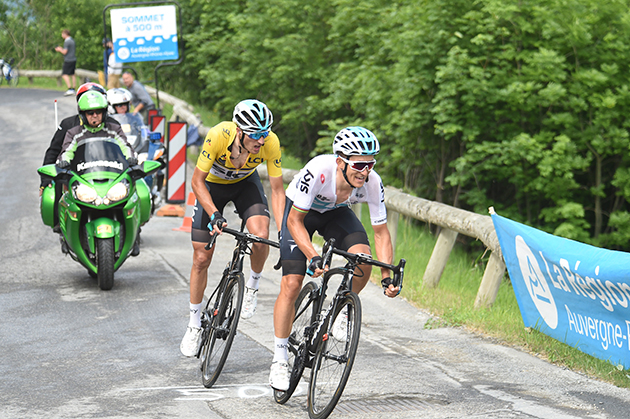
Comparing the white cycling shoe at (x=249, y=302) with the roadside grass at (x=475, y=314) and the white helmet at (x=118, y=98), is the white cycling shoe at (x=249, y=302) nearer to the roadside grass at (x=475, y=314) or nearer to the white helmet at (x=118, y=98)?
the roadside grass at (x=475, y=314)

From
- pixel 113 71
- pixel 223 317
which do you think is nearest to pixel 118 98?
pixel 223 317

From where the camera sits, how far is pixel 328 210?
5.87 metres

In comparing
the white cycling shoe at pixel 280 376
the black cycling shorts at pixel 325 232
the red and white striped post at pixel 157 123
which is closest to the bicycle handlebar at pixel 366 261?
the black cycling shorts at pixel 325 232

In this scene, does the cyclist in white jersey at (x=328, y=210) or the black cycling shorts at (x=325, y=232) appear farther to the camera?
the black cycling shorts at (x=325, y=232)

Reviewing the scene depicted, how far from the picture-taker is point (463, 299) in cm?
870

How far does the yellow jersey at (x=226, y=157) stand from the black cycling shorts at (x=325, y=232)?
2.55 ft

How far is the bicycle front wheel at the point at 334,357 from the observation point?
485 cm

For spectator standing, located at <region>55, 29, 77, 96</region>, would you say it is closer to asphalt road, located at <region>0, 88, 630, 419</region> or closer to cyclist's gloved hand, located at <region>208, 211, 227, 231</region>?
asphalt road, located at <region>0, 88, 630, 419</region>

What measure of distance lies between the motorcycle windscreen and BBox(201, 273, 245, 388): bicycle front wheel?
334 cm

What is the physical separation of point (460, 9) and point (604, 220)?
4948 millimetres

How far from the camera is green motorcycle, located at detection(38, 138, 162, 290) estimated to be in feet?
28.2

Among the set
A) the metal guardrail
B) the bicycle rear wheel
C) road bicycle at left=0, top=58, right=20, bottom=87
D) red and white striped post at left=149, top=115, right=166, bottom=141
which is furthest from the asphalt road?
road bicycle at left=0, top=58, right=20, bottom=87

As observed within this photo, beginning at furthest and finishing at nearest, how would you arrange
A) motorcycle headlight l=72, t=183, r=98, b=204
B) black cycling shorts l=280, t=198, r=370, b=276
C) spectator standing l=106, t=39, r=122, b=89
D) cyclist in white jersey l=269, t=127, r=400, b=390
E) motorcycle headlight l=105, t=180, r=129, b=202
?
1. spectator standing l=106, t=39, r=122, b=89
2. motorcycle headlight l=105, t=180, r=129, b=202
3. motorcycle headlight l=72, t=183, r=98, b=204
4. black cycling shorts l=280, t=198, r=370, b=276
5. cyclist in white jersey l=269, t=127, r=400, b=390

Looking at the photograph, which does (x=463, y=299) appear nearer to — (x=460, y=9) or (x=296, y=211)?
(x=296, y=211)
